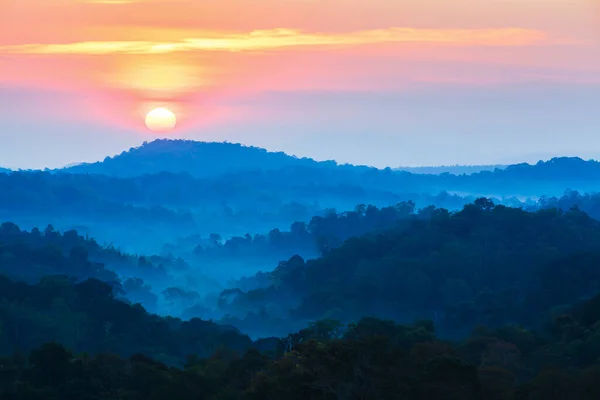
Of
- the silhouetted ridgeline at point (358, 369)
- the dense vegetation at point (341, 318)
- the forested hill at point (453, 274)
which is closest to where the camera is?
the silhouetted ridgeline at point (358, 369)

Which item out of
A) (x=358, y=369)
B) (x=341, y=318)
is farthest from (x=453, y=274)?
(x=358, y=369)

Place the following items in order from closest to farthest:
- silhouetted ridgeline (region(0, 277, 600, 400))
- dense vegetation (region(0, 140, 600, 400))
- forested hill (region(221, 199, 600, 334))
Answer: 1. silhouetted ridgeline (region(0, 277, 600, 400))
2. dense vegetation (region(0, 140, 600, 400))
3. forested hill (region(221, 199, 600, 334))

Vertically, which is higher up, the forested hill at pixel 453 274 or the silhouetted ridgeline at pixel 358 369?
the forested hill at pixel 453 274

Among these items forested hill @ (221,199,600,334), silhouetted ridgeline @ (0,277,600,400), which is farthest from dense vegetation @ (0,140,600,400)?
forested hill @ (221,199,600,334)

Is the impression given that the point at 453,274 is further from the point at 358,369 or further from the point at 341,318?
the point at 358,369

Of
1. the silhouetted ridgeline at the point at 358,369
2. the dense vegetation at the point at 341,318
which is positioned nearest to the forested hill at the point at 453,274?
the dense vegetation at the point at 341,318

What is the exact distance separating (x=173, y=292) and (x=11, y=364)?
8692cm

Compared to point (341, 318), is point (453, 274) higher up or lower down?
higher up

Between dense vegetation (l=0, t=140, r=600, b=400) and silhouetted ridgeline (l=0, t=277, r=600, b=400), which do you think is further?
dense vegetation (l=0, t=140, r=600, b=400)

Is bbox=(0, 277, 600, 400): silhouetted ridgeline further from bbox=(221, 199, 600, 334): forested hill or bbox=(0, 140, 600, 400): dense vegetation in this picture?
bbox=(221, 199, 600, 334): forested hill

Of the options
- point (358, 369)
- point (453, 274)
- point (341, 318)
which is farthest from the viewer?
point (453, 274)

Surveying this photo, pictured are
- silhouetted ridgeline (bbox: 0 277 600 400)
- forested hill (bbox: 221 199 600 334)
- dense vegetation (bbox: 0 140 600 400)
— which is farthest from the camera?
forested hill (bbox: 221 199 600 334)

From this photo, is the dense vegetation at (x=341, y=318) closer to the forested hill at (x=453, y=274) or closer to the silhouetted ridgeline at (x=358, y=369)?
the silhouetted ridgeline at (x=358, y=369)

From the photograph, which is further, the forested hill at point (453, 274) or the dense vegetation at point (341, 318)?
the forested hill at point (453, 274)
